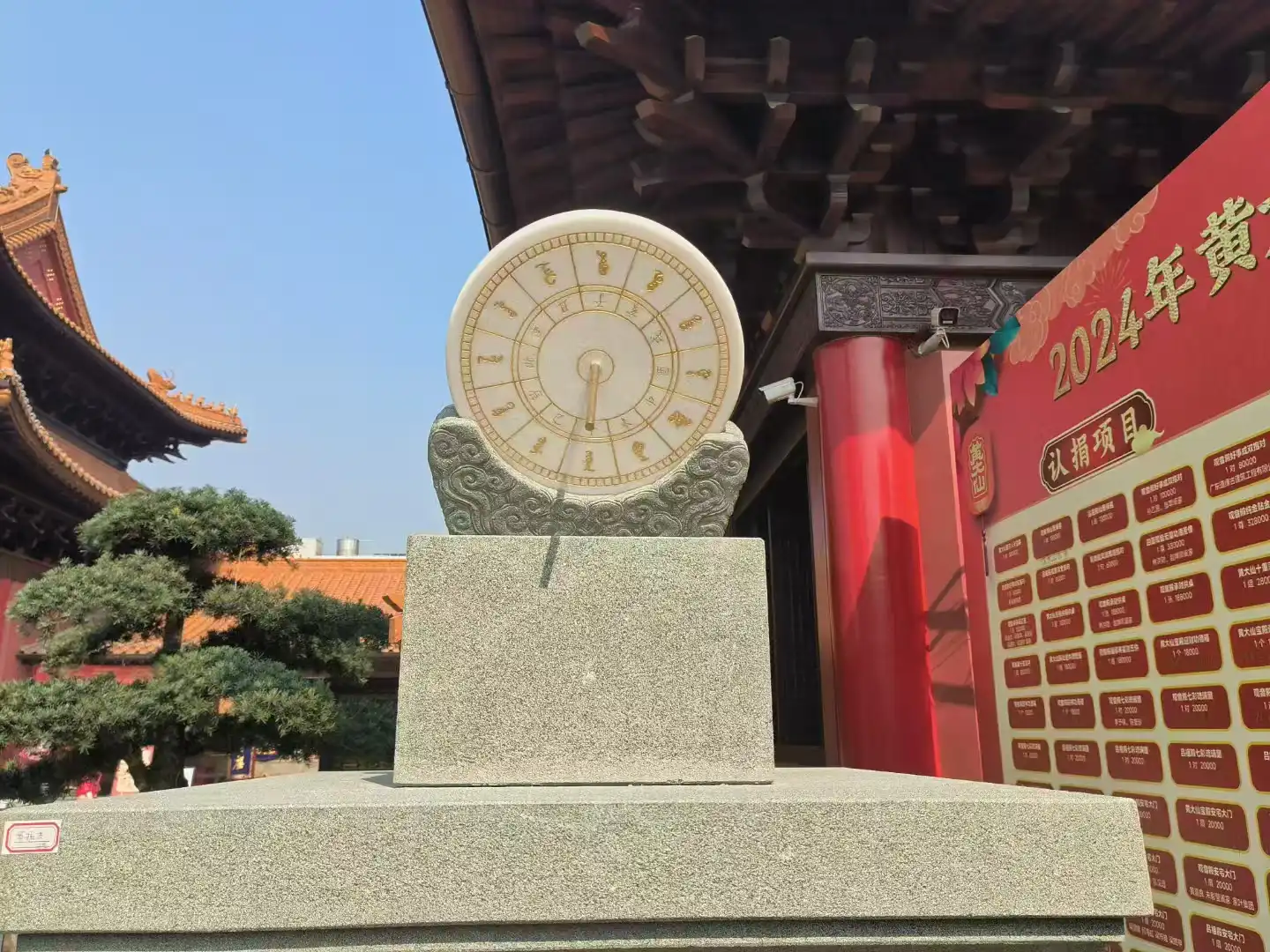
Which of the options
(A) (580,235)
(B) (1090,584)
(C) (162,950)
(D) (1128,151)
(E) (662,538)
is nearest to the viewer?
(C) (162,950)

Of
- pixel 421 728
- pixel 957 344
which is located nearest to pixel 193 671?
pixel 421 728

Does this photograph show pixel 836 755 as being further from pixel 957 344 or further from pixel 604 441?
pixel 604 441

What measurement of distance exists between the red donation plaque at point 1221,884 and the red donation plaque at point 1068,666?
591 millimetres

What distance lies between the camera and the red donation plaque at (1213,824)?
6.63 ft

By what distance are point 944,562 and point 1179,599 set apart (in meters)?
1.65

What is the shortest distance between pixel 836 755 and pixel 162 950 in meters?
3.30

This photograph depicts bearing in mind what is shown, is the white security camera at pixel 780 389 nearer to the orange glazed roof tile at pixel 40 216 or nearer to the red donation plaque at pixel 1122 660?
the red donation plaque at pixel 1122 660

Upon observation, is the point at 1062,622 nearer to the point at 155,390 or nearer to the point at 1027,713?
the point at 1027,713

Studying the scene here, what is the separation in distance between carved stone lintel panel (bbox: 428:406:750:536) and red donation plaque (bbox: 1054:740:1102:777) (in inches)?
52.7

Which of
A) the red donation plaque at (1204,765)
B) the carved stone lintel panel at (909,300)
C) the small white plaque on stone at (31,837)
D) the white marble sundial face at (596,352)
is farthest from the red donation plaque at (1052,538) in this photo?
the small white plaque on stone at (31,837)

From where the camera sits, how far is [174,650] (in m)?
5.61

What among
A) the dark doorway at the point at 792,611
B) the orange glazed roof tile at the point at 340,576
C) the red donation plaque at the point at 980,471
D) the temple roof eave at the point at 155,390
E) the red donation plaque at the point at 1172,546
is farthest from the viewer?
the orange glazed roof tile at the point at 340,576

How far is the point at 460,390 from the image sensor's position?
96.5 inches

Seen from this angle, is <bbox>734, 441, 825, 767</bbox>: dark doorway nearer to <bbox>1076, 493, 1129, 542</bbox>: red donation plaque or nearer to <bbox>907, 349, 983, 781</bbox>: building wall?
<bbox>907, 349, 983, 781</bbox>: building wall
